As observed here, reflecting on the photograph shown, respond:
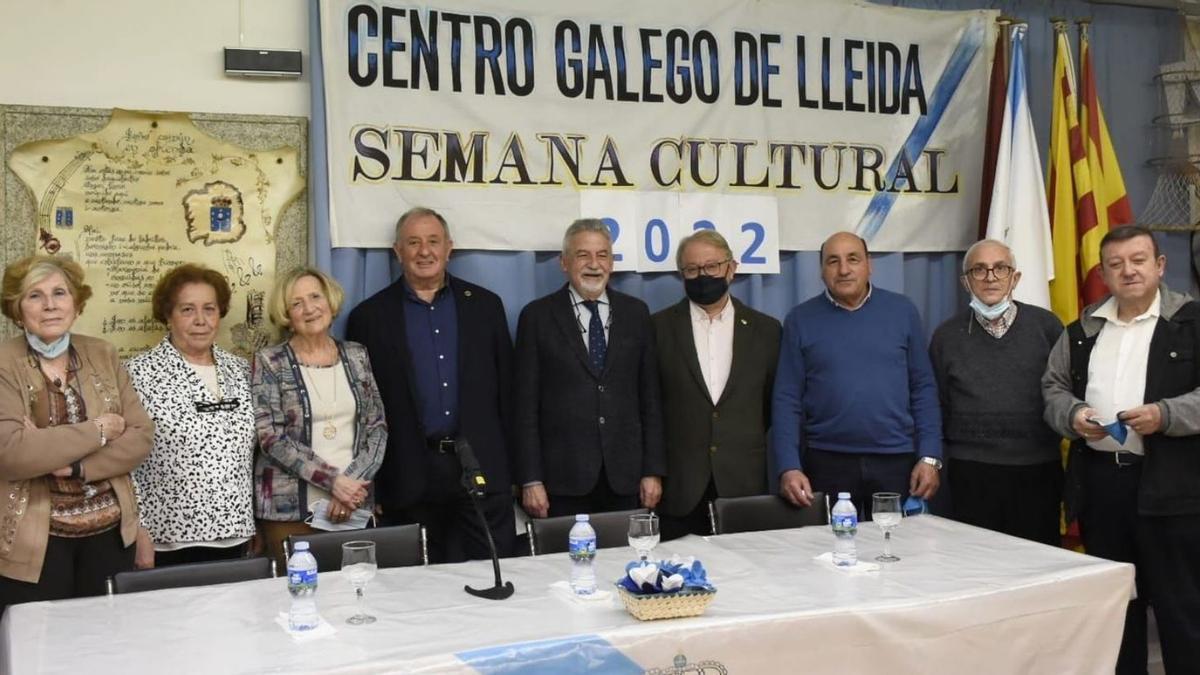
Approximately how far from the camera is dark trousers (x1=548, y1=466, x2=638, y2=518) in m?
3.76

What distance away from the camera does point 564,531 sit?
3061 millimetres

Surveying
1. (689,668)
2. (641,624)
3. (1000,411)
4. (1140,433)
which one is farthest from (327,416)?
(1140,433)

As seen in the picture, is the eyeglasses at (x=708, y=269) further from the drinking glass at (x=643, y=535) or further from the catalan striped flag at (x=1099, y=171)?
the catalan striped flag at (x=1099, y=171)

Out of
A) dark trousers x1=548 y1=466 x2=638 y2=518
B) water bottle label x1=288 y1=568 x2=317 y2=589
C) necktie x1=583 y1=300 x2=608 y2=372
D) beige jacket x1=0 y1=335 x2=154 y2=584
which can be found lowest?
dark trousers x1=548 y1=466 x2=638 y2=518

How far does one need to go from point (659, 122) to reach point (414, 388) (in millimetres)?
1492

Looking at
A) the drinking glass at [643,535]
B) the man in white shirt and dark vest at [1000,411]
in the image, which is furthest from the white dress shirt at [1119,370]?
the drinking glass at [643,535]

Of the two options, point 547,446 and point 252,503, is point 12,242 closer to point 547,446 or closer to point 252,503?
point 252,503

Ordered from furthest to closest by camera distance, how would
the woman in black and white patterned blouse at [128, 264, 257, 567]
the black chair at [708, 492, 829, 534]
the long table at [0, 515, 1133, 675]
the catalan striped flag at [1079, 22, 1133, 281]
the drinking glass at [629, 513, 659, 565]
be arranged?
the catalan striped flag at [1079, 22, 1133, 281] → the black chair at [708, 492, 829, 534] → the woman in black and white patterned blouse at [128, 264, 257, 567] → the drinking glass at [629, 513, 659, 565] → the long table at [0, 515, 1133, 675]

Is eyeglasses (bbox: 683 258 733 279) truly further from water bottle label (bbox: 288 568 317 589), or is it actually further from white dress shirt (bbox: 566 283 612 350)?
water bottle label (bbox: 288 568 317 589)

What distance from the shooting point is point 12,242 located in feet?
11.7

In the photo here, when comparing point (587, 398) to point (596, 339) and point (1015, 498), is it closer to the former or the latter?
point (596, 339)

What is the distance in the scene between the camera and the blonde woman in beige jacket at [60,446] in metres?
2.86

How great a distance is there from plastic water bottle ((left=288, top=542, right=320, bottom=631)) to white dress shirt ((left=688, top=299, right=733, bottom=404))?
1.96m

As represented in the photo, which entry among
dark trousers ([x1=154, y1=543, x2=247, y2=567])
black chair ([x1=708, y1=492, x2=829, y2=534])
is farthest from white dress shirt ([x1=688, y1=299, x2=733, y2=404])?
dark trousers ([x1=154, y1=543, x2=247, y2=567])
